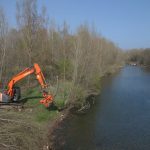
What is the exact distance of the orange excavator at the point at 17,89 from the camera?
16047 mm

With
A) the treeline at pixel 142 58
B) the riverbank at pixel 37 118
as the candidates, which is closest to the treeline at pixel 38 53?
the riverbank at pixel 37 118

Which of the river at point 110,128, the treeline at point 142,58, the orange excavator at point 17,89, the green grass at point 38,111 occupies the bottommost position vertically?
the river at point 110,128

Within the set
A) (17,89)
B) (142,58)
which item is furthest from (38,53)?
(142,58)

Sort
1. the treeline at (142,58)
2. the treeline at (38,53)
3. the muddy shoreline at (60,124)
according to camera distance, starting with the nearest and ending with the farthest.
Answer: the muddy shoreline at (60,124), the treeline at (38,53), the treeline at (142,58)

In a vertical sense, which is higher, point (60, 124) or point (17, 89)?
A: point (17, 89)

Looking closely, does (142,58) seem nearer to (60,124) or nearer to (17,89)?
Answer: (60,124)

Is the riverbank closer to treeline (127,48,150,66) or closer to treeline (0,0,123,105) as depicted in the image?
treeline (0,0,123,105)

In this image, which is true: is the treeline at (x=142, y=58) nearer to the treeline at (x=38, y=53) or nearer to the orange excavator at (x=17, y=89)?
the treeline at (x=38, y=53)

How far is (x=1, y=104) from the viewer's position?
1611 centimetres

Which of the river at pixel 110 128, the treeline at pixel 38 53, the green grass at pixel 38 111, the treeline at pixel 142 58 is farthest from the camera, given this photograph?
the treeline at pixel 142 58

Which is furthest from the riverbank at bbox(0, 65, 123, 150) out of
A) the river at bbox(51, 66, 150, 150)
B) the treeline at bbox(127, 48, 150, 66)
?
the treeline at bbox(127, 48, 150, 66)

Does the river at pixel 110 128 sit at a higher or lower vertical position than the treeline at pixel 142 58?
lower

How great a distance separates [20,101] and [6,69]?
7.14 meters

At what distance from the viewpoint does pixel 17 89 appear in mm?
17219
